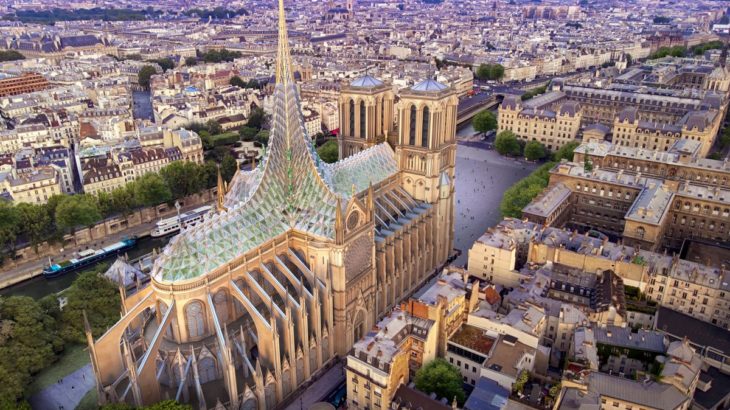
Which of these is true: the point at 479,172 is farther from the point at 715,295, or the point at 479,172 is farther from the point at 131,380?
the point at 131,380

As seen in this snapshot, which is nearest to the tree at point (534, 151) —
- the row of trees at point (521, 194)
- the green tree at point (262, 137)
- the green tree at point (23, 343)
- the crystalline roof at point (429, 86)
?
the row of trees at point (521, 194)

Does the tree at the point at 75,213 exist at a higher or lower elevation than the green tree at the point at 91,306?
higher

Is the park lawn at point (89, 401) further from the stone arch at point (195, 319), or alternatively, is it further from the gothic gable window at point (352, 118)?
the gothic gable window at point (352, 118)

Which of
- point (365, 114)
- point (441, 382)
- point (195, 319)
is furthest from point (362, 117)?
point (441, 382)

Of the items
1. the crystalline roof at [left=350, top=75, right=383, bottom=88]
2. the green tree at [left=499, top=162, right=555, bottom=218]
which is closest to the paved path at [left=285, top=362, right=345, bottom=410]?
the crystalline roof at [left=350, top=75, right=383, bottom=88]

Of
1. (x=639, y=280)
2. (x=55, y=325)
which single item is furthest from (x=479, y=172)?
(x=55, y=325)

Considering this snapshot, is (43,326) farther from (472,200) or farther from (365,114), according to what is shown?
(472,200)

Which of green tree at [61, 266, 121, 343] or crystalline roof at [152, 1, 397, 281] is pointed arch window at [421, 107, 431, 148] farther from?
green tree at [61, 266, 121, 343]
